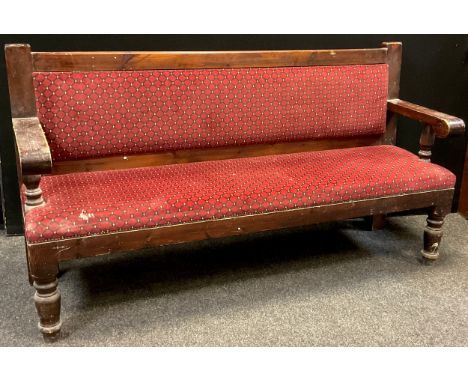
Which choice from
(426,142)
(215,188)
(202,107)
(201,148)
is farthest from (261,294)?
(426,142)

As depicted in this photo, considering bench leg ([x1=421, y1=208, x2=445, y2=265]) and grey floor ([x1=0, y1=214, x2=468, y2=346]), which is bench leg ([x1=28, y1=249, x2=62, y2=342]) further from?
bench leg ([x1=421, y1=208, x2=445, y2=265])

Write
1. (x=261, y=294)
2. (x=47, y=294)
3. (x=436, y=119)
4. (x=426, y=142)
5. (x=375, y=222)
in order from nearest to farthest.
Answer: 1. (x=47, y=294)
2. (x=261, y=294)
3. (x=436, y=119)
4. (x=426, y=142)
5. (x=375, y=222)

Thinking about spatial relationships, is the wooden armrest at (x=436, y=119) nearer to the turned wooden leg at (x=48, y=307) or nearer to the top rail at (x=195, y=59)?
the top rail at (x=195, y=59)

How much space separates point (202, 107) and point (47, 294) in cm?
113

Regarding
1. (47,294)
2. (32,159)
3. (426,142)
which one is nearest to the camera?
(32,159)

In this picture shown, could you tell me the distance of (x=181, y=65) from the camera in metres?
2.55

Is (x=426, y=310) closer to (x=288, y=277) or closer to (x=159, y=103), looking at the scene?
(x=288, y=277)

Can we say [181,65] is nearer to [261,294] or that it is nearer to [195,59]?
[195,59]

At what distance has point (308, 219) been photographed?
7.80 feet

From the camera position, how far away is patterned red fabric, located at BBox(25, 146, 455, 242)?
203cm

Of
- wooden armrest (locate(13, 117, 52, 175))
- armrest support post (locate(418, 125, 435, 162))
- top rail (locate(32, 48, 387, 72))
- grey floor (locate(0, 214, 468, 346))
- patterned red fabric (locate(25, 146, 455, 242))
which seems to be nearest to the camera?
wooden armrest (locate(13, 117, 52, 175))

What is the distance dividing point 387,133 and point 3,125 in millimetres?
2135

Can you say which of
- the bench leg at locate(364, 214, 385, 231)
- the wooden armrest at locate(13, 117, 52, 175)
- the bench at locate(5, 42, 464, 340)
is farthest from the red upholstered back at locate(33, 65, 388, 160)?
the bench leg at locate(364, 214, 385, 231)
